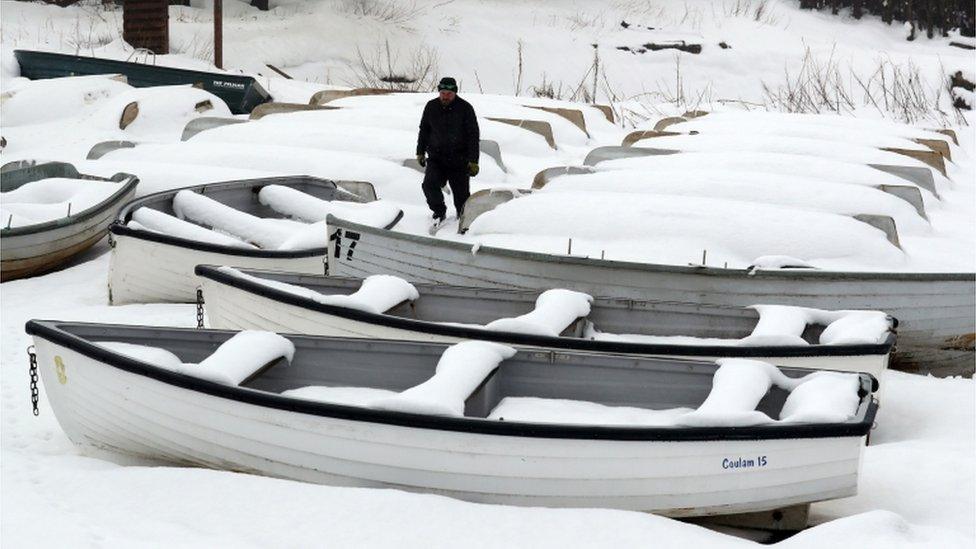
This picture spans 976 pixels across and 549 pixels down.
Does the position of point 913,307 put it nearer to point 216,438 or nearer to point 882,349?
point 882,349

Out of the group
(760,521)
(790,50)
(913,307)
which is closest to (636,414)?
(760,521)

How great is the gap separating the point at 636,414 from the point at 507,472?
1.09 metres

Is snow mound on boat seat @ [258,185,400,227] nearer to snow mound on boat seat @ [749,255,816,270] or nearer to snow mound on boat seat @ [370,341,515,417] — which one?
snow mound on boat seat @ [749,255,816,270]

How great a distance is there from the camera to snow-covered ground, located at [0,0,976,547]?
607 centimetres

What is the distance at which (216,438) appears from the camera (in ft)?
21.9

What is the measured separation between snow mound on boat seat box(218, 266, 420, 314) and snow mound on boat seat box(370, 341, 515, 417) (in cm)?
109

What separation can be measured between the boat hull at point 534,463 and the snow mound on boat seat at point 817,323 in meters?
1.61

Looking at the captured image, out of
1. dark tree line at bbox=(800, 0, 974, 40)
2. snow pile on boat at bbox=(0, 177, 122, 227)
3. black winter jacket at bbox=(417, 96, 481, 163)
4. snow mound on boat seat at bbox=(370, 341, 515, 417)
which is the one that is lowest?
snow pile on boat at bbox=(0, 177, 122, 227)

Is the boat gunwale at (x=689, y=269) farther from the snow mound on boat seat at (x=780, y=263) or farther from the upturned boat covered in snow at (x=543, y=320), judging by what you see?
the upturned boat covered in snow at (x=543, y=320)

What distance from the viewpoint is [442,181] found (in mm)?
12414

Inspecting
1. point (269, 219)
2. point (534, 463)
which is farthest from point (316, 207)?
point (534, 463)

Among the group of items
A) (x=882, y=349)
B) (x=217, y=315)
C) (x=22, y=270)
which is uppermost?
(x=882, y=349)

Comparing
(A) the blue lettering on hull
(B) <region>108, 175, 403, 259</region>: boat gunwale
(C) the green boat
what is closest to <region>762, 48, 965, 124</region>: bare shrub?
(C) the green boat

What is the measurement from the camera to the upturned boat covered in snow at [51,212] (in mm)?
11875
